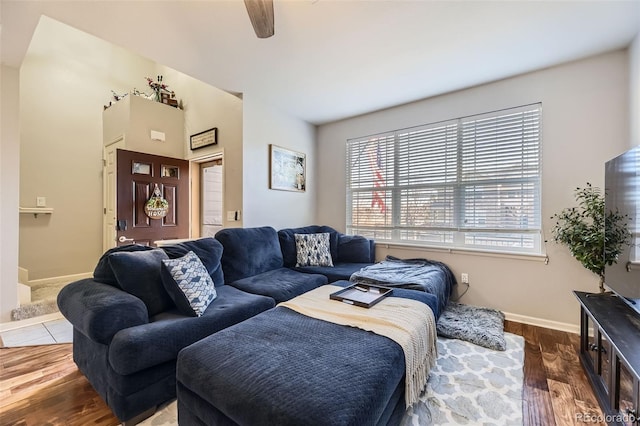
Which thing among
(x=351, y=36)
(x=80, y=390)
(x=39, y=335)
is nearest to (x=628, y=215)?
(x=351, y=36)

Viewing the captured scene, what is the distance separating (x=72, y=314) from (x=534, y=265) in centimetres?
391

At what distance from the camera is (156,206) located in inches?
144

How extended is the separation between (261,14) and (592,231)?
9.96 feet

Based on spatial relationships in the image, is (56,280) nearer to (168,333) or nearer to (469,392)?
(168,333)

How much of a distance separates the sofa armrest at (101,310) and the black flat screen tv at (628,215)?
2887mm

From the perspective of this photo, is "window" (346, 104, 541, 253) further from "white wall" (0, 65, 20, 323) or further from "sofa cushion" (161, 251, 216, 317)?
"white wall" (0, 65, 20, 323)

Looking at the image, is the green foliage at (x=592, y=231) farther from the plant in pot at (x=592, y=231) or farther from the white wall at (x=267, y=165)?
the white wall at (x=267, y=165)

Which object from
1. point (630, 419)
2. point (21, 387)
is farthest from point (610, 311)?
point (21, 387)

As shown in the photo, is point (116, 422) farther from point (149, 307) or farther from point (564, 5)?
point (564, 5)

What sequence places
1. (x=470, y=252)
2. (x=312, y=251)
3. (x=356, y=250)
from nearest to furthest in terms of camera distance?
(x=470, y=252) < (x=312, y=251) < (x=356, y=250)

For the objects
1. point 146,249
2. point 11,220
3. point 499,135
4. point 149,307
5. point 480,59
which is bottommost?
point 149,307

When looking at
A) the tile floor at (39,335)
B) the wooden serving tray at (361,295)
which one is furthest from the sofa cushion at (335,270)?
the tile floor at (39,335)

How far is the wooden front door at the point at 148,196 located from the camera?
3398 millimetres

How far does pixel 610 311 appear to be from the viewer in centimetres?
174
